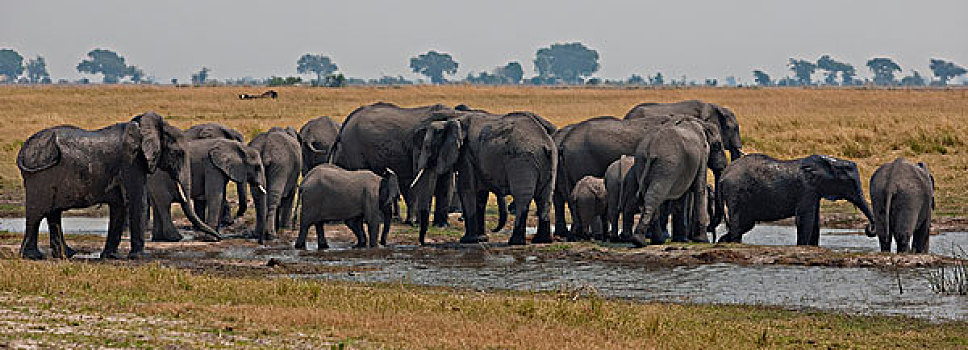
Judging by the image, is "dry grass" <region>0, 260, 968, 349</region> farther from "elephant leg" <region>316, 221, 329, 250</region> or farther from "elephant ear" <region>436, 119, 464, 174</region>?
"elephant ear" <region>436, 119, 464, 174</region>

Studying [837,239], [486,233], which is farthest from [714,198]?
[486,233]

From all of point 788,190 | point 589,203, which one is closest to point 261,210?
point 589,203

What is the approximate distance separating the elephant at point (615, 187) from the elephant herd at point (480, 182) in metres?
0.03

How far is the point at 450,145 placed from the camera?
2511 cm

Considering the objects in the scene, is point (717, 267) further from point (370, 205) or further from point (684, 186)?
point (370, 205)

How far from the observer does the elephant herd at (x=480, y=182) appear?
19062mm

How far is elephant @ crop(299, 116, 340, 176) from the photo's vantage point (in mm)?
32000

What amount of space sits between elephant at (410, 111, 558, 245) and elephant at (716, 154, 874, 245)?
319 centimetres

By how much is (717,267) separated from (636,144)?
260 inches

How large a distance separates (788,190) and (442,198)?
7.39 metres

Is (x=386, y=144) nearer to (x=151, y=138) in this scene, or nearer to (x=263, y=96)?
(x=151, y=138)

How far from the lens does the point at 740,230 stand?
78.0ft

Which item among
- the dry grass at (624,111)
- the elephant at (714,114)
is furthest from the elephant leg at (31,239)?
the elephant at (714,114)

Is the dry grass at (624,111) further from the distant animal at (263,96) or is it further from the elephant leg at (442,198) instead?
the elephant leg at (442,198)
